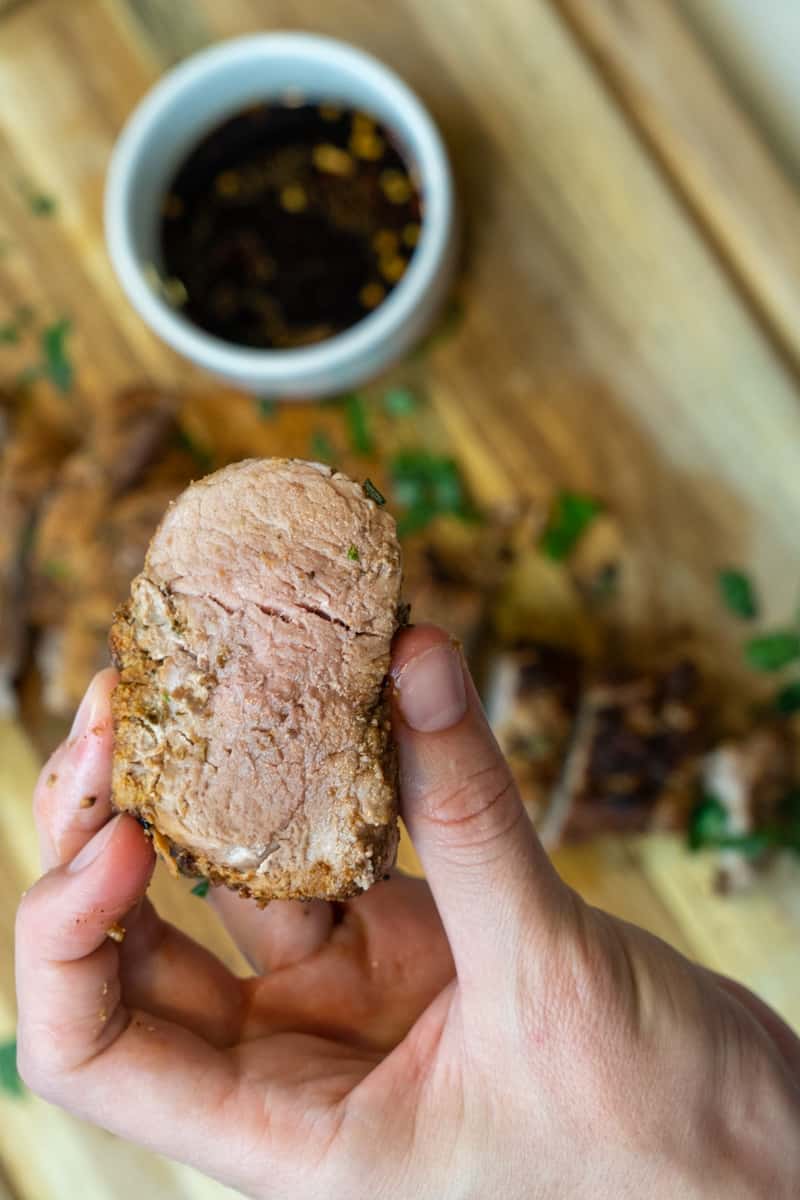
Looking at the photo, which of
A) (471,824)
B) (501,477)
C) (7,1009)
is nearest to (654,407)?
(501,477)

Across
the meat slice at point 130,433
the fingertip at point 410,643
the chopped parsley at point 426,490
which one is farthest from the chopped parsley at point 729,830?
the meat slice at point 130,433

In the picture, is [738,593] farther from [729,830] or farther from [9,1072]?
[9,1072]

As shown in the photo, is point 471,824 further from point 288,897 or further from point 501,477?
point 501,477

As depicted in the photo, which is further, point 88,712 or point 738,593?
point 738,593

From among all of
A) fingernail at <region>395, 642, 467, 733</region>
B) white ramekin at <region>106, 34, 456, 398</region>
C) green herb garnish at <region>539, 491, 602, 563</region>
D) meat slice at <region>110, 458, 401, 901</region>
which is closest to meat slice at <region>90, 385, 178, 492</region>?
white ramekin at <region>106, 34, 456, 398</region>

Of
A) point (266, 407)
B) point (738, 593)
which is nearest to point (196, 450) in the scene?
point (266, 407)

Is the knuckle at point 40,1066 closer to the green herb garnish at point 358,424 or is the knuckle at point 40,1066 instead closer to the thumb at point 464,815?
the thumb at point 464,815

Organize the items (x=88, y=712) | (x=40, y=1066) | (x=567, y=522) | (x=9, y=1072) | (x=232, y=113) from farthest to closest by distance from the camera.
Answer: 1. (x=567, y=522)
2. (x=232, y=113)
3. (x=9, y=1072)
4. (x=40, y=1066)
5. (x=88, y=712)
